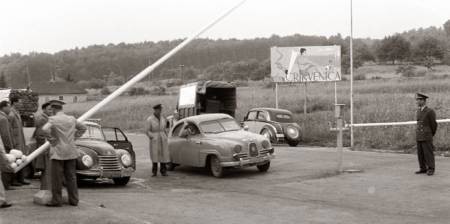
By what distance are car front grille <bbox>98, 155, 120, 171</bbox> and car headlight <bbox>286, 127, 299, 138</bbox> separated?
1321cm

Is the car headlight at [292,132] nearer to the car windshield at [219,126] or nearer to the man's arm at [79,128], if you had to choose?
the car windshield at [219,126]

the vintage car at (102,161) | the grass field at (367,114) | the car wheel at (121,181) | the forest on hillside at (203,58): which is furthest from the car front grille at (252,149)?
the forest on hillside at (203,58)

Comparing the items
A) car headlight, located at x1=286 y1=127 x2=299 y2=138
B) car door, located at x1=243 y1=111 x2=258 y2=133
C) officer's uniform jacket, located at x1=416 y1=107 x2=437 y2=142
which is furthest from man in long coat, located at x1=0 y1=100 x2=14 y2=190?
car headlight, located at x1=286 y1=127 x2=299 y2=138

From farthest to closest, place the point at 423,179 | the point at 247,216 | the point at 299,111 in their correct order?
the point at 299,111 < the point at 423,179 < the point at 247,216

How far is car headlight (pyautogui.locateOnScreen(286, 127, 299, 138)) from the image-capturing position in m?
26.7

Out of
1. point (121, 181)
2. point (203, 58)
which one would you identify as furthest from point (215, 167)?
point (203, 58)

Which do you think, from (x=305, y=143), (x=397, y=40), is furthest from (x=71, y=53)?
(x=305, y=143)

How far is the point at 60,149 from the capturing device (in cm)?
1045

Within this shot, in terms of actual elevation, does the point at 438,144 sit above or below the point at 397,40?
below

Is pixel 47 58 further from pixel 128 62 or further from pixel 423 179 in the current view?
pixel 423 179

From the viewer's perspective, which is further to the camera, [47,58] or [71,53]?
[47,58]

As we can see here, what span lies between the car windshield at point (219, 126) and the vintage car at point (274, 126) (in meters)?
8.15

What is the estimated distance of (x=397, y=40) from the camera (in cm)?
10300

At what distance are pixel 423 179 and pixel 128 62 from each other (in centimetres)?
12514
